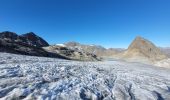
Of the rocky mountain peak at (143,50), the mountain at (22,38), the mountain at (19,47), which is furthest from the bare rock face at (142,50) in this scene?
the mountain at (19,47)

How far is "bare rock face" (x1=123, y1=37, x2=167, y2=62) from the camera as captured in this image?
14548 cm

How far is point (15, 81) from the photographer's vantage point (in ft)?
24.1

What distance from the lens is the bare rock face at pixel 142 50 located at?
477 ft

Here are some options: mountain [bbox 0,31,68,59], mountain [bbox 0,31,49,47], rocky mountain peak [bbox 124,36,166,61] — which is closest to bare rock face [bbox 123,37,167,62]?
rocky mountain peak [bbox 124,36,166,61]

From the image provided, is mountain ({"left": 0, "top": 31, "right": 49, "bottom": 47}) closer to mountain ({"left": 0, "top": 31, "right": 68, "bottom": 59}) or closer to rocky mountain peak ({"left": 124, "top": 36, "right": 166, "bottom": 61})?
mountain ({"left": 0, "top": 31, "right": 68, "bottom": 59})

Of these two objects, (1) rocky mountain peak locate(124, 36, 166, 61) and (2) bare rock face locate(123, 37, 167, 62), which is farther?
(1) rocky mountain peak locate(124, 36, 166, 61)

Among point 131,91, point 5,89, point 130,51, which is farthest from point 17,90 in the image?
point 130,51

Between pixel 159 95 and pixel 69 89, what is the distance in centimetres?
375

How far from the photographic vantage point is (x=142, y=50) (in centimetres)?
15650

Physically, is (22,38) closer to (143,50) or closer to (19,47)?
(19,47)

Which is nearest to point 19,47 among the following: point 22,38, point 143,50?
point 22,38

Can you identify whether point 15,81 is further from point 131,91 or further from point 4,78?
point 131,91

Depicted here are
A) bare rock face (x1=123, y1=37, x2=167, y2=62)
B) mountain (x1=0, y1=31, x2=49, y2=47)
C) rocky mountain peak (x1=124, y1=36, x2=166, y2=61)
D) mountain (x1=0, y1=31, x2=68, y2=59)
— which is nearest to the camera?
mountain (x1=0, y1=31, x2=68, y2=59)

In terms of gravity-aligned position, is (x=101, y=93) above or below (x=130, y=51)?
below
